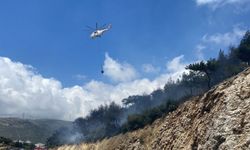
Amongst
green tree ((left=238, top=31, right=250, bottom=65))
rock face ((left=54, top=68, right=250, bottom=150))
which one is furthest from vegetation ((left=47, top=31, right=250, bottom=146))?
rock face ((left=54, top=68, right=250, bottom=150))

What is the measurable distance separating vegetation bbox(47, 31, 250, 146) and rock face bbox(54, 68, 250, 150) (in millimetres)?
22279

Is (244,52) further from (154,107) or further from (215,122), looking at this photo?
(215,122)

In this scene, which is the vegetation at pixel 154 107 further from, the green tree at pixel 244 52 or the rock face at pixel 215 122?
the rock face at pixel 215 122

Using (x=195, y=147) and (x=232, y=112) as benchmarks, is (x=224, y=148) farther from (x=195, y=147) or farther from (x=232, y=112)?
(x=195, y=147)

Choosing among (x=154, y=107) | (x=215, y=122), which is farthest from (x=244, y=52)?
(x=215, y=122)

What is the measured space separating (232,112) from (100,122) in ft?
470

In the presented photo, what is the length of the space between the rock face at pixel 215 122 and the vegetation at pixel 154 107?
22.3 m

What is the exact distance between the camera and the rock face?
32312 millimetres

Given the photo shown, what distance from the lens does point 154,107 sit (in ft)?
323

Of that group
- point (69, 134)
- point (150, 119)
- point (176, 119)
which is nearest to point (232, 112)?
point (176, 119)

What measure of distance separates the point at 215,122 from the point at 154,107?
205 feet

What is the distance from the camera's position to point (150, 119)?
79312 mm

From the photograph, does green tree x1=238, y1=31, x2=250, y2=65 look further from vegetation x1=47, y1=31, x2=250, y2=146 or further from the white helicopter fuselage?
the white helicopter fuselage

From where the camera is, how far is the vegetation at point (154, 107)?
90312mm
